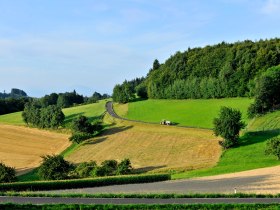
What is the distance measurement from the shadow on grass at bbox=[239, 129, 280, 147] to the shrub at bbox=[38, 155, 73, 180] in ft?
97.4

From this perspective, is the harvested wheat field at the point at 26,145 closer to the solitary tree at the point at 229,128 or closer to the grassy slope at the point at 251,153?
the solitary tree at the point at 229,128

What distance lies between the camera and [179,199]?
33719mm

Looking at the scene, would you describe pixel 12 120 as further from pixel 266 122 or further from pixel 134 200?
pixel 134 200

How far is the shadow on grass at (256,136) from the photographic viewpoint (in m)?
72.2

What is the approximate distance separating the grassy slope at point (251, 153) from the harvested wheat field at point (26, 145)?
36.0m

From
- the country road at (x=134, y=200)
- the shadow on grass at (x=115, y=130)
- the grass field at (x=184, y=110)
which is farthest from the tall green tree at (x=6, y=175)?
the grass field at (x=184, y=110)

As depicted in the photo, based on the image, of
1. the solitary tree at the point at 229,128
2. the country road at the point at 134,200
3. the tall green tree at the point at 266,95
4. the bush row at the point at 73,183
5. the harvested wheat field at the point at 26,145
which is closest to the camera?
the country road at the point at 134,200

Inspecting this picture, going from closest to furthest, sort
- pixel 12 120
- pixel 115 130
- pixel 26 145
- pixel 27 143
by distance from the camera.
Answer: pixel 26 145 < pixel 115 130 < pixel 27 143 < pixel 12 120

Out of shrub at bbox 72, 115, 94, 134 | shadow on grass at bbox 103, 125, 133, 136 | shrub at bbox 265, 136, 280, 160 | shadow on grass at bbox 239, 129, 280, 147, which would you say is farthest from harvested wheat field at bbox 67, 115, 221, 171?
shrub at bbox 265, 136, 280, 160

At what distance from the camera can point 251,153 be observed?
66.6m

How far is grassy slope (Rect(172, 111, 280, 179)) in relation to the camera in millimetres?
58156

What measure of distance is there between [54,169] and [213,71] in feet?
265

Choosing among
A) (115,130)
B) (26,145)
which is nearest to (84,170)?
(115,130)

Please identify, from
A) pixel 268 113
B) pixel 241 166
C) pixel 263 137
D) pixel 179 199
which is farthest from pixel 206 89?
pixel 179 199
